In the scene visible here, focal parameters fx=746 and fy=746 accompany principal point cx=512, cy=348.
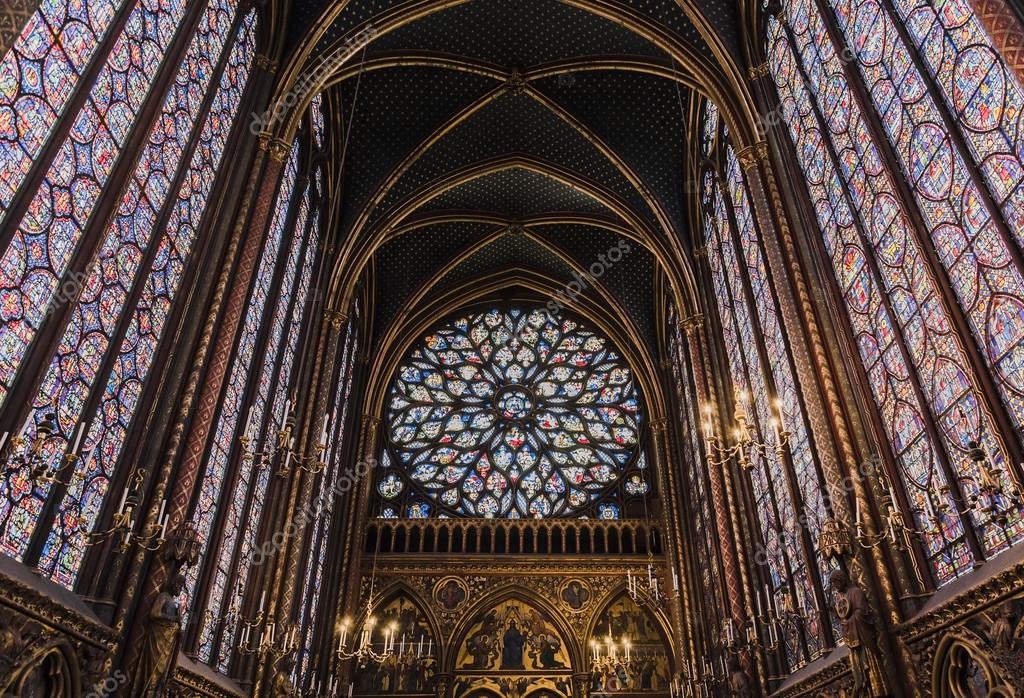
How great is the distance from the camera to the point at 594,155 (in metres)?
20.5

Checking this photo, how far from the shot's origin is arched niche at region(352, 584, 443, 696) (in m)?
19.8

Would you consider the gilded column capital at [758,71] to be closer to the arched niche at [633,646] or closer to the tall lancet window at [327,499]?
the tall lancet window at [327,499]

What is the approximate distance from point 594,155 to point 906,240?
483 inches

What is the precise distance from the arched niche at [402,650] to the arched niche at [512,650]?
67 cm

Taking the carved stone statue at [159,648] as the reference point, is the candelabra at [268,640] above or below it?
above

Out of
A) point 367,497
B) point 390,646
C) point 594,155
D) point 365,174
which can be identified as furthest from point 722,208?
point 390,646

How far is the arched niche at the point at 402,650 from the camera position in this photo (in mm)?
19750

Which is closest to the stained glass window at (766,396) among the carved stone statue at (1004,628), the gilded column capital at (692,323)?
the gilded column capital at (692,323)

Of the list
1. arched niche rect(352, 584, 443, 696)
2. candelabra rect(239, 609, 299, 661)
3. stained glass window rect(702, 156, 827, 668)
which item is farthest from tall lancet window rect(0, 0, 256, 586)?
arched niche rect(352, 584, 443, 696)

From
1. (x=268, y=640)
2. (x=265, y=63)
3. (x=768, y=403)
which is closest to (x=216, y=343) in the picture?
(x=268, y=640)

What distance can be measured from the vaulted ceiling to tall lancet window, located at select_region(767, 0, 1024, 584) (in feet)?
16.8

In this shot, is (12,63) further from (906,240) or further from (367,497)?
(367,497)

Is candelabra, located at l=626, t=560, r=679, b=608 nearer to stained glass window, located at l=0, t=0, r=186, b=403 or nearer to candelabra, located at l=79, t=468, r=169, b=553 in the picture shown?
candelabra, located at l=79, t=468, r=169, b=553

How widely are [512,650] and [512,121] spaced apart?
14.5 meters
